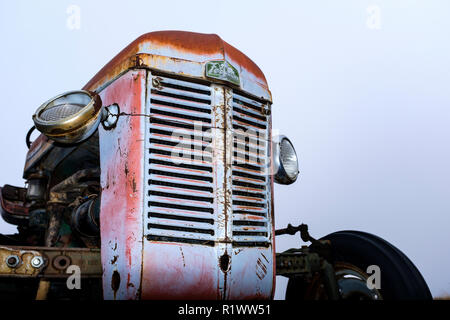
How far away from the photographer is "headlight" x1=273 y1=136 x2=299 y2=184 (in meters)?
2.95

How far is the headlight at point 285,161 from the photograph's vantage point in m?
2.95

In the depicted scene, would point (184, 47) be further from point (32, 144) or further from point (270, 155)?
point (32, 144)

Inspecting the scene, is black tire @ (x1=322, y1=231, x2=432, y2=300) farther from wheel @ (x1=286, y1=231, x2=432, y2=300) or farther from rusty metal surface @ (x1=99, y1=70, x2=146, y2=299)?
rusty metal surface @ (x1=99, y1=70, x2=146, y2=299)

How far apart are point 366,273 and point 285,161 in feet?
3.09

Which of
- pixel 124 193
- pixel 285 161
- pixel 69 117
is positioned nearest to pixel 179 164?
pixel 124 193

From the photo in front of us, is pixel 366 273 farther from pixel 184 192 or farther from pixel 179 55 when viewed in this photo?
pixel 179 55

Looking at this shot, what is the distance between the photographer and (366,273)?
3082 millimetres

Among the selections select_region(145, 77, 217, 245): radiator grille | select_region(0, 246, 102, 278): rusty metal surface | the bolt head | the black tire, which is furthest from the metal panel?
the black tire

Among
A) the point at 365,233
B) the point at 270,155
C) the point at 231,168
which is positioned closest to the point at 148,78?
the point at 231,168

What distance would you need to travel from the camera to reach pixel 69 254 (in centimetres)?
233

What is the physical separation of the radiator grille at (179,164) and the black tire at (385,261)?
4.44 feet

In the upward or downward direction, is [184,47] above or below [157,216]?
above

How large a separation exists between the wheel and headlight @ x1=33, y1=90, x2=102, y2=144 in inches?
72.6
